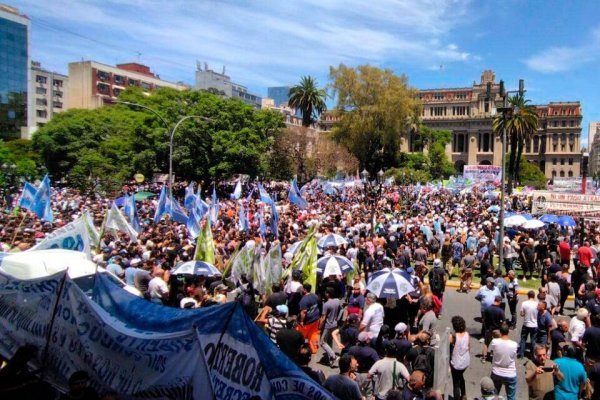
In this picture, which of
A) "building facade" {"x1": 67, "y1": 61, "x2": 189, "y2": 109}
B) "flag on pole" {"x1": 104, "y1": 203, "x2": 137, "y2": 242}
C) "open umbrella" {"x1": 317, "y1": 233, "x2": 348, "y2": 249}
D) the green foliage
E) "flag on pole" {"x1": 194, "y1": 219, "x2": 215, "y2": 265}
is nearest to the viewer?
"flag on pole" {"x1": 194, "y1": 219, "x2": 215, "y2": 265}

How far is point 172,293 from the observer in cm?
1077

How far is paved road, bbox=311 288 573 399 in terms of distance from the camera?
28.1 feet

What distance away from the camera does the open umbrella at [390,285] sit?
9.22 meters

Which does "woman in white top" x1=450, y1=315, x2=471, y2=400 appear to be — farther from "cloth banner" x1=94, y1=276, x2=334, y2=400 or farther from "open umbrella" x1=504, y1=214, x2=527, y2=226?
"open umbrella" x1=504, y1=214, x2=527, y2=226

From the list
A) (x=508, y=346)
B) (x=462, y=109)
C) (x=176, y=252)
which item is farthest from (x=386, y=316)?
(x=462, y=109)

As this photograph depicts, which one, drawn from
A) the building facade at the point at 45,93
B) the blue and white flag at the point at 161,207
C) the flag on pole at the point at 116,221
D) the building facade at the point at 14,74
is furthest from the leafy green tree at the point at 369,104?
the building facade at the point at 45,93

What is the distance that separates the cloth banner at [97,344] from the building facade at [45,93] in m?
103

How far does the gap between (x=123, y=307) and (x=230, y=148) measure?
37738 millimetres

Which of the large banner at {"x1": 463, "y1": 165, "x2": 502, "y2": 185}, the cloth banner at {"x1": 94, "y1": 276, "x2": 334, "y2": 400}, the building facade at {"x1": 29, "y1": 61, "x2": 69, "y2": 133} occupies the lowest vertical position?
the cloth banner at {"x1": 94, "y1": 276, "x2": 334, "y2": 400}

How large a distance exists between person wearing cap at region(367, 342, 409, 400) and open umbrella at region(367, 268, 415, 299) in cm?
278

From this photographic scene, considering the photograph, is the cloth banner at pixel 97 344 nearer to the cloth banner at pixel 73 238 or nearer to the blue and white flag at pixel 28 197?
the cloth banner at pixel 73 238

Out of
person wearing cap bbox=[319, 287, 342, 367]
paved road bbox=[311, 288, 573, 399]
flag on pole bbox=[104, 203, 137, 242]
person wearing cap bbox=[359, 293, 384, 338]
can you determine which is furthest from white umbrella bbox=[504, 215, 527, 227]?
flag on pole bbox=[104, 203, 137, 242]

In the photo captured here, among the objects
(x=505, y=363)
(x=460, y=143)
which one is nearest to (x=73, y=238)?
(x=505, y=363)

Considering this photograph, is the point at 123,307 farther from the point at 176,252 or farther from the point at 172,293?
the point at 176,252
